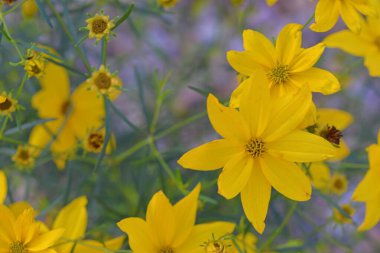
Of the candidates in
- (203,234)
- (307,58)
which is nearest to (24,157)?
(203,234)

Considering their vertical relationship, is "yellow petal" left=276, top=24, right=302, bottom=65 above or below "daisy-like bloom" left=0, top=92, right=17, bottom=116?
above

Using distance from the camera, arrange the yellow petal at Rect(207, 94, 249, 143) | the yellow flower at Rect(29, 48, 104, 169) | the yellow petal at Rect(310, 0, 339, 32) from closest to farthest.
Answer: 1. the yellow petal at Rect(207, 94, 249, 143)
2. the yellow petal at Rect(310, 0, 339, 32)
3. the yellow flower at Rect(29, 48, 104, 169)

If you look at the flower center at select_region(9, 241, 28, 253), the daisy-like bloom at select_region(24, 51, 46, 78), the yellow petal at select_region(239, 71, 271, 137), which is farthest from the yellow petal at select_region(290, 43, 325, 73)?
the flower center at select_region(9, 241, 28, 253)

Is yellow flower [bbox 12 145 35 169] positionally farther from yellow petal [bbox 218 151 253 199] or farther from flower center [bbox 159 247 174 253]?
yellow petal [bbox 218 151 253 199]

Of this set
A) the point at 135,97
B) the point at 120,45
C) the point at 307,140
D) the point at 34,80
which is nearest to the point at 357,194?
the point at 307,140

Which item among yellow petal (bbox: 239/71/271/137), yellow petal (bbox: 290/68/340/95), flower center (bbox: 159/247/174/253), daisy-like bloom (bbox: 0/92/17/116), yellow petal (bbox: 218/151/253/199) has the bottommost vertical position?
flower center (bbox: 159/247/174/253)

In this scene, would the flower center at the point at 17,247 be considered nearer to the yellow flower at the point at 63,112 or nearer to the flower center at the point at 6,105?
the flower center at the point at 6,105

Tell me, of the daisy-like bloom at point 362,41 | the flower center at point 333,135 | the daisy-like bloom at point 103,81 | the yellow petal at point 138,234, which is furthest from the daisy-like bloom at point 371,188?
the daisy-like bloom at point 103,81

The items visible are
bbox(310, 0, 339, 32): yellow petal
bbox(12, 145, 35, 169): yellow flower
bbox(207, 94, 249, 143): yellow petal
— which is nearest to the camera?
bbox(207, 94, 249, 143): yellow petal
